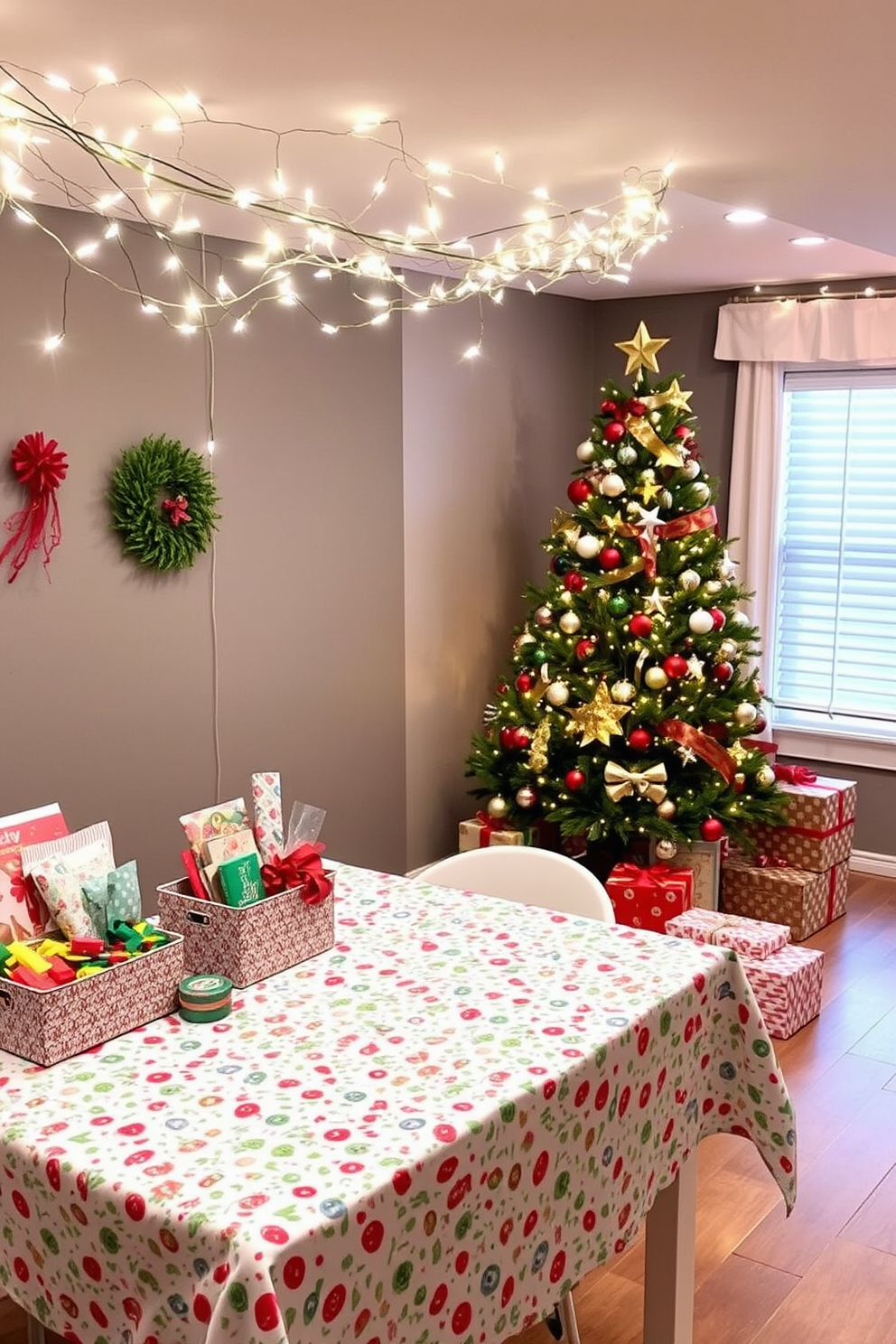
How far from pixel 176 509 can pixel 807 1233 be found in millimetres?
2620

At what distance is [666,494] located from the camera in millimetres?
4543

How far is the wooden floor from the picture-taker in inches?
101

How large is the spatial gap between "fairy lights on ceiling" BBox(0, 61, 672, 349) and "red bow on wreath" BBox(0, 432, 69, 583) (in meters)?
0.32

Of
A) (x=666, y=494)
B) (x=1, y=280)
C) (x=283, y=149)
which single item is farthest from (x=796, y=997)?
(x=1, y=280)

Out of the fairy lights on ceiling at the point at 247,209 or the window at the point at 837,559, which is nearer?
the fairy lights on ceiling at the point at 247,209

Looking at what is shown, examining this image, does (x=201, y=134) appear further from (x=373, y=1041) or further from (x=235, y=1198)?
(x=235, y=1198)

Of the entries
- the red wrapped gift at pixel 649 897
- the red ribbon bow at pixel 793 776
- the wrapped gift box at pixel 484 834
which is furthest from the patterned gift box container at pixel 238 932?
the red ribbon bow at pixel 793 776

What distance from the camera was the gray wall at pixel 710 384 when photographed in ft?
17.7

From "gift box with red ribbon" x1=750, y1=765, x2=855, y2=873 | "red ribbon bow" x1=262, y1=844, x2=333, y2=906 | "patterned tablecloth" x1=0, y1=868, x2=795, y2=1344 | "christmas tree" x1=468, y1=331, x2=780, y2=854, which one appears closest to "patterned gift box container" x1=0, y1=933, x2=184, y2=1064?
"patterned tablecloth" x1=0, y1=868, x2=795, y2=1344

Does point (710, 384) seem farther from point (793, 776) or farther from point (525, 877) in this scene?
point (525, 877)

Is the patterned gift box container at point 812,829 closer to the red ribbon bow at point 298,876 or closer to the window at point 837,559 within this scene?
the window at point 837,559

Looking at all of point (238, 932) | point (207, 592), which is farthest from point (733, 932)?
point (238, 932)

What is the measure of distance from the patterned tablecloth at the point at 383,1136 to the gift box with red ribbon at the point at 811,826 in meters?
2.60

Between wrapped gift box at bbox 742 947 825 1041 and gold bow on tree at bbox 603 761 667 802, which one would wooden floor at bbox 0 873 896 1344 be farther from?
gold bow on tree at bbox 603 761 667 802
